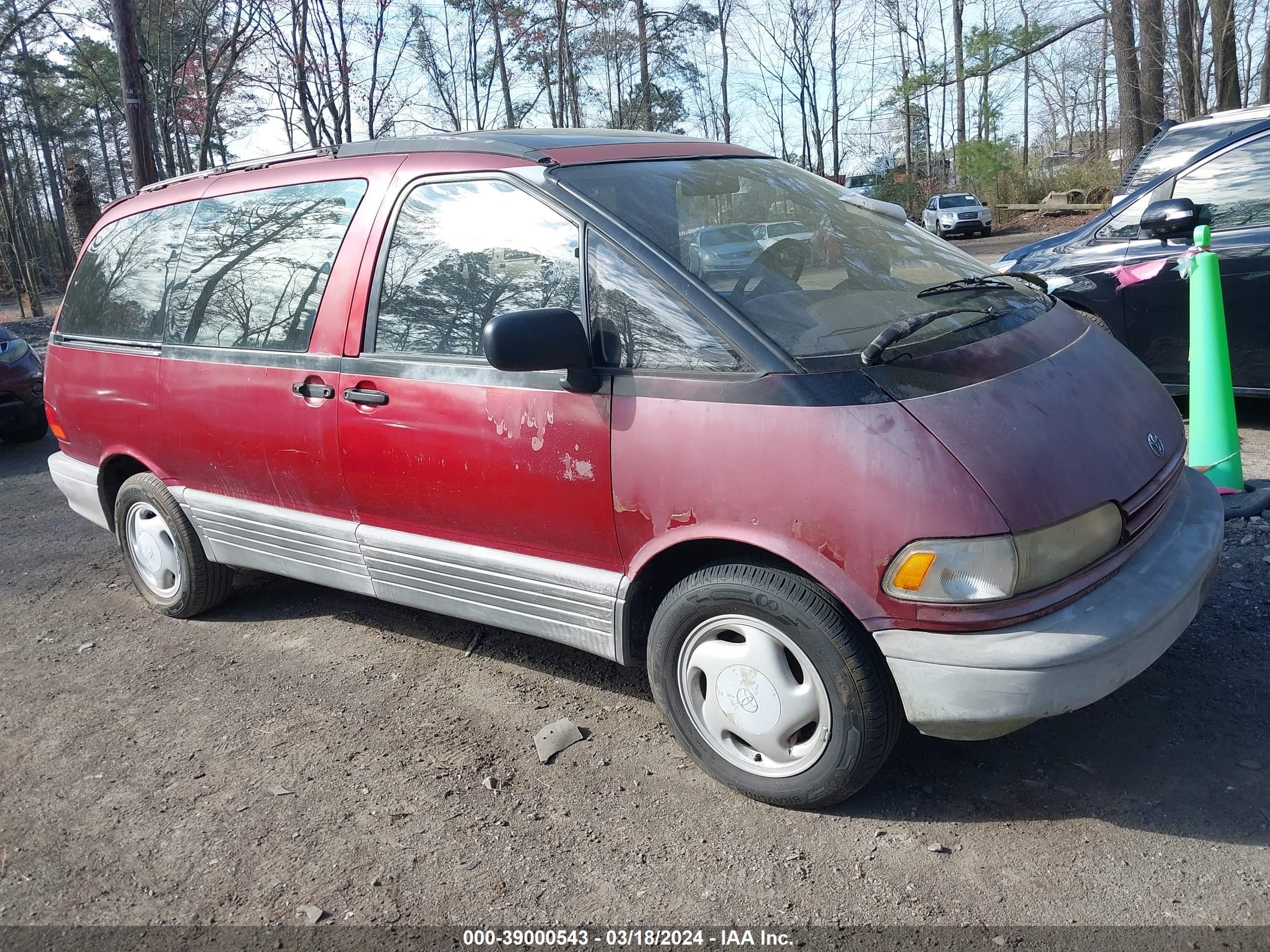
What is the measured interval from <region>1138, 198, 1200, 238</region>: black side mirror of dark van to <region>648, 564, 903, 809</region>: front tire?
152 inches

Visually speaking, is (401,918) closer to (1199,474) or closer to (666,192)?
(666,192)

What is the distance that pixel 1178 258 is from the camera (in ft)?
18.7

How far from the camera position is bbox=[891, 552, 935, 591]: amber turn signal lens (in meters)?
2.41

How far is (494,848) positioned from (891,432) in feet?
5.07

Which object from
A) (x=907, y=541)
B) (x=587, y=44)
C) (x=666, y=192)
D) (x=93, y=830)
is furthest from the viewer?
(x=587, y=44)

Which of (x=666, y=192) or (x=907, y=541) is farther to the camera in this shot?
(x=666, y=192)

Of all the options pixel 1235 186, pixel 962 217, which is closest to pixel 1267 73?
pixel 962 217

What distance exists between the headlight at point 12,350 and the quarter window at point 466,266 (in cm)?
730

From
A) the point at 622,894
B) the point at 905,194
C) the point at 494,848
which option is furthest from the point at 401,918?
the point at 905,194

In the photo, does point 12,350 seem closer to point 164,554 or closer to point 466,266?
point 164,554

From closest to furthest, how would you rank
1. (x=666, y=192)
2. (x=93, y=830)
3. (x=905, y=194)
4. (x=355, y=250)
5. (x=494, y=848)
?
(x=494, y=848), (x=93, y=830), (x=666, y=192), (x=355, y=250), (x=905, y=194)

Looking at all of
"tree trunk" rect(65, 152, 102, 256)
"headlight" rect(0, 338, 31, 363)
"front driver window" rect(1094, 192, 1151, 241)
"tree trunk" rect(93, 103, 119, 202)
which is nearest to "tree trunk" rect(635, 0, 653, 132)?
"tree trunk" rect(65, 152, 102, 256)

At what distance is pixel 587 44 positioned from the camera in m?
27.6

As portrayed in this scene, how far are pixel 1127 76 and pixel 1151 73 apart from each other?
0.64 metres
